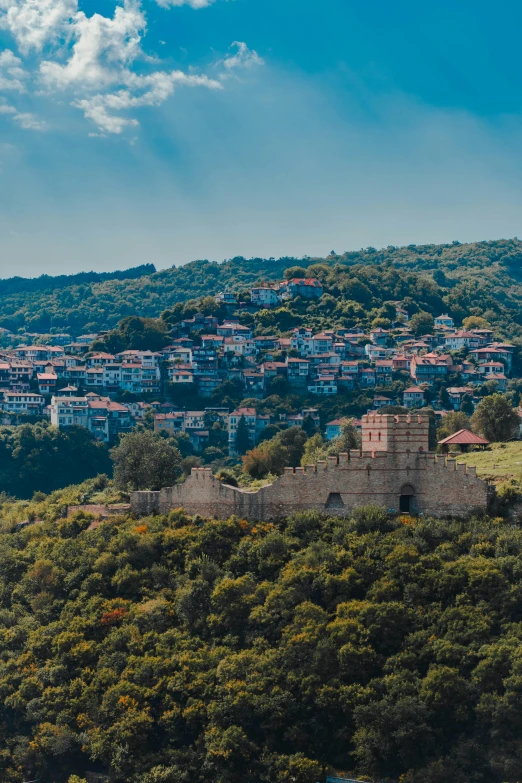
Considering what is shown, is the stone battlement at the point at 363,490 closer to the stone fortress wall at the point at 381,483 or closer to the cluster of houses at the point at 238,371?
the stone fortress wall at the point at 381,483

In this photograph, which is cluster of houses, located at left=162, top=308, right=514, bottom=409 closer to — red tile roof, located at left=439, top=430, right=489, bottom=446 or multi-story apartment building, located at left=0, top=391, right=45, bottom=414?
multi-story apartment building, located at left=0, top=391, right=45, bottom=414

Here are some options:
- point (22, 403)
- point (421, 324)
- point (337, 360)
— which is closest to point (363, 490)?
point (22, 403)

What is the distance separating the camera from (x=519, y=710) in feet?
134

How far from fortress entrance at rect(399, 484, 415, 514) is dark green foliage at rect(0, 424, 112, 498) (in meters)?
60.0

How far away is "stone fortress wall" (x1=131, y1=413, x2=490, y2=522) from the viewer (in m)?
49.7

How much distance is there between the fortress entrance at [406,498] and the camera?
50.3 m

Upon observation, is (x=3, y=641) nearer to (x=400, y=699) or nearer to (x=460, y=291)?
(x=400, y=699)

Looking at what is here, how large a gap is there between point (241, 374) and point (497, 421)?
69.0 m

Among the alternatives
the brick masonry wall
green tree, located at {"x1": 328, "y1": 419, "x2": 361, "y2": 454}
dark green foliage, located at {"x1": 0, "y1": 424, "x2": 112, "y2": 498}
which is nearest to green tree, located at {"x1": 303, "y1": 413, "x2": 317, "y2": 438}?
dark green foliage, located at {"x1": 0, "y1": 424, "x2": 112, "y2": 498}

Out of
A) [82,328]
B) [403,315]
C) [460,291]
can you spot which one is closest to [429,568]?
[403,315]

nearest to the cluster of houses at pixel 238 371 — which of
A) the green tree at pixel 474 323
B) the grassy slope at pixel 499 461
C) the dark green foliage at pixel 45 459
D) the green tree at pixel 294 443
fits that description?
the green tree at pixel 474 323

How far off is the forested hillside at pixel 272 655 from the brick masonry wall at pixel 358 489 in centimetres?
88

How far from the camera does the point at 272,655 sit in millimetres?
45031

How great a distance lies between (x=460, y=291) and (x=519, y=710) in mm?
136734
